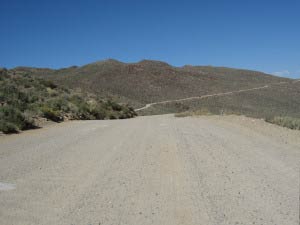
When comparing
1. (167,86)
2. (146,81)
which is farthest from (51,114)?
(146,81)

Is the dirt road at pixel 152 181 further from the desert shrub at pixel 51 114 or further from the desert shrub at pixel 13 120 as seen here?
the desert shrub at pixel 51 114

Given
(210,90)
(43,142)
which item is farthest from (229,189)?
(210,90)

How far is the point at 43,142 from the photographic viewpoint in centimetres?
1273

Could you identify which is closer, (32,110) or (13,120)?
(13,120)

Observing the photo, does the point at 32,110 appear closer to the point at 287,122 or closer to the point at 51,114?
the point at 51,114

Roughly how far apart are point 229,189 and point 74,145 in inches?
267

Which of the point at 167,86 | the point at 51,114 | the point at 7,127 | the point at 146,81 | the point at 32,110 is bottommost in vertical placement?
the point at 7,127

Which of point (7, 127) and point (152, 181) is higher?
point (7, 127)

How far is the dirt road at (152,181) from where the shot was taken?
17.6 feet

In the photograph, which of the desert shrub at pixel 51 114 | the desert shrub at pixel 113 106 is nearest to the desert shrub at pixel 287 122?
the desert shrub at pixel 51 114

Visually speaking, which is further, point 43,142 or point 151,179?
point 43,142

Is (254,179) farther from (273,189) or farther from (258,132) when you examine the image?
(258,132)

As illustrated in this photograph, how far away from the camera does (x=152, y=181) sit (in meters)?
7.20

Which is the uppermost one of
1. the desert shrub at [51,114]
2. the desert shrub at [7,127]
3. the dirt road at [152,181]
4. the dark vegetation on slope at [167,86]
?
the dark vegetation on slope at [167,86]
